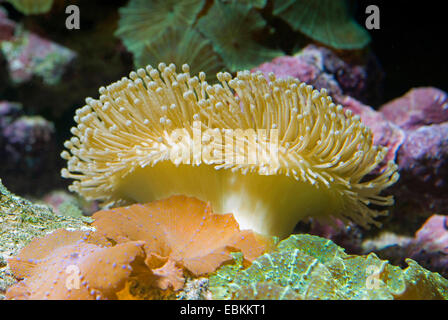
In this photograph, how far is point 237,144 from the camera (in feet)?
5.48

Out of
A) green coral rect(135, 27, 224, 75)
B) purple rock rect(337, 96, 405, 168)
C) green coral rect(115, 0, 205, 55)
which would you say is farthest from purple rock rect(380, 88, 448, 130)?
green coral rect(115, 0, 205, 55)

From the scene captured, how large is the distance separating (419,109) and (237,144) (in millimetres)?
2211

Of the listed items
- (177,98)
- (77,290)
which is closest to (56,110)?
(177,98)

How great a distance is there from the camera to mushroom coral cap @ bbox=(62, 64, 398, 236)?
1.67 metres

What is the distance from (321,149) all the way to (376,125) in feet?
3.54

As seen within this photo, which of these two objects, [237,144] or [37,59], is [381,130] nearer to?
[237,144]

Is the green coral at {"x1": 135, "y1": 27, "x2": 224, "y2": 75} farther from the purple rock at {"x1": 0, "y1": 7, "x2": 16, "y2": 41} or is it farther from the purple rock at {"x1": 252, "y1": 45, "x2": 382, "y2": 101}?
the purple rock at {"x1": 0, "y1": 7, "x2": 16, "y2": 41}

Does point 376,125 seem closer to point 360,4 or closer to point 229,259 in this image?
point 360,4

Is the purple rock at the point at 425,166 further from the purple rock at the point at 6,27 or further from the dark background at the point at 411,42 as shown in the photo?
the purple rock at the point at 6,27

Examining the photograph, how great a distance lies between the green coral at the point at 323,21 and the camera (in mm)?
2986

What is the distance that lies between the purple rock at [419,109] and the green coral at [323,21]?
2.17ft

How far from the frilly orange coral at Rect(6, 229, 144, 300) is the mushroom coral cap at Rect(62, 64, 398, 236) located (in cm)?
53

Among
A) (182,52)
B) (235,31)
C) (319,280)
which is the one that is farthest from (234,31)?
(319,280)

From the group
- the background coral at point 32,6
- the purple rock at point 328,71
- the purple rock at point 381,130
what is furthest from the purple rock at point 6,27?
the purple rock at point 381,130
